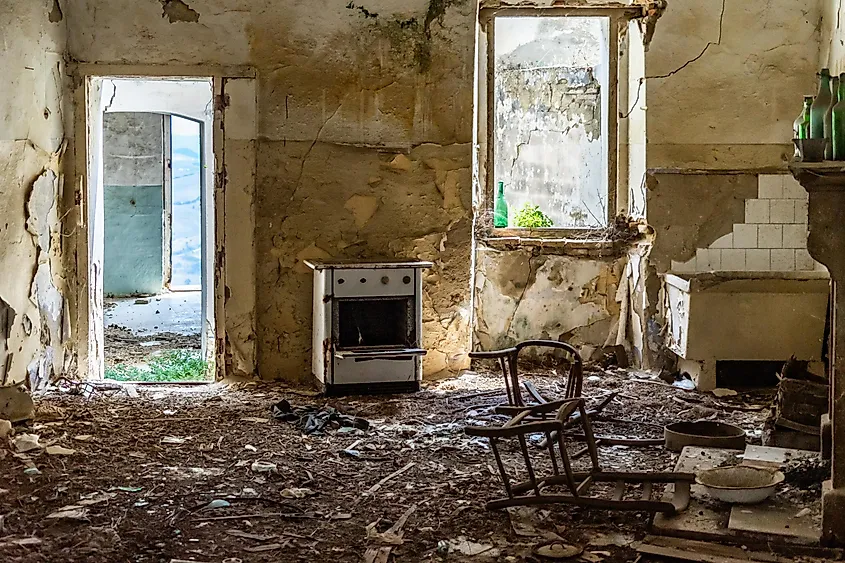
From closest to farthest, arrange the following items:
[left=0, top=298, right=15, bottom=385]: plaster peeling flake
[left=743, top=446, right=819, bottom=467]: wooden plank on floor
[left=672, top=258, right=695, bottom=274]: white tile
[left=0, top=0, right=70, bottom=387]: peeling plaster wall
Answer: [left=743, top=446, right=819, bottom=467]: wooden plank on floor < [left=0, top=298, right=15, bottom=385]: plaster peeling flake < [left=0, top=0, right=70, bottom=387]: peeling plaster wall < [left=672, top=258, right=695, bottom=274]: white tile

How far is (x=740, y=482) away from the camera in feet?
12.7

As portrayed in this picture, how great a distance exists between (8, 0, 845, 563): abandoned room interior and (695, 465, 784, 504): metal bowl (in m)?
0.30

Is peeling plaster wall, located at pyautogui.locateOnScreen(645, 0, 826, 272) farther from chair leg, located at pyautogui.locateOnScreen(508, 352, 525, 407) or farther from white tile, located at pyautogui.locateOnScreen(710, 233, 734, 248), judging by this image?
chair leg, located at pyautogui.locateOnScreen(508, 352, 525, 407)

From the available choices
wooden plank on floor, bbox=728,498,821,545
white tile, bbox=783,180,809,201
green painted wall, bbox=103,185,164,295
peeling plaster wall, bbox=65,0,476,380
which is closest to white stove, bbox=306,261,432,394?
peeling plaster wall, bbox=65,0,476,380

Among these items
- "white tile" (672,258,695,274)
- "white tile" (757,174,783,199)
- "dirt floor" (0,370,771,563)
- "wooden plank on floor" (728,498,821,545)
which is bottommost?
"dirt floor" (0,370,771,563)

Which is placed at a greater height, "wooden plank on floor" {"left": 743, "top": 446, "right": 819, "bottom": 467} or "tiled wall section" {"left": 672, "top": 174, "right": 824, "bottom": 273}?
"tiled wall section" {"left": 672, "top": 174, "right": 824, "bottom": 273}

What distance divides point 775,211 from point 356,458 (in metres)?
3.77

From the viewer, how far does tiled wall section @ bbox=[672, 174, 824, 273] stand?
6812 mm

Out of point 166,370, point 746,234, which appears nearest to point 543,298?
point 746,234

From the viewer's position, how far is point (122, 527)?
12.3 feet

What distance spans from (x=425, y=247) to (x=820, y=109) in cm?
349

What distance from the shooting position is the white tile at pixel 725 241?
270 inches

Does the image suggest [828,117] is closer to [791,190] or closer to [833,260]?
[833,260]

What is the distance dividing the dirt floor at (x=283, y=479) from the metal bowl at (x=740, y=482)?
0.33 m
